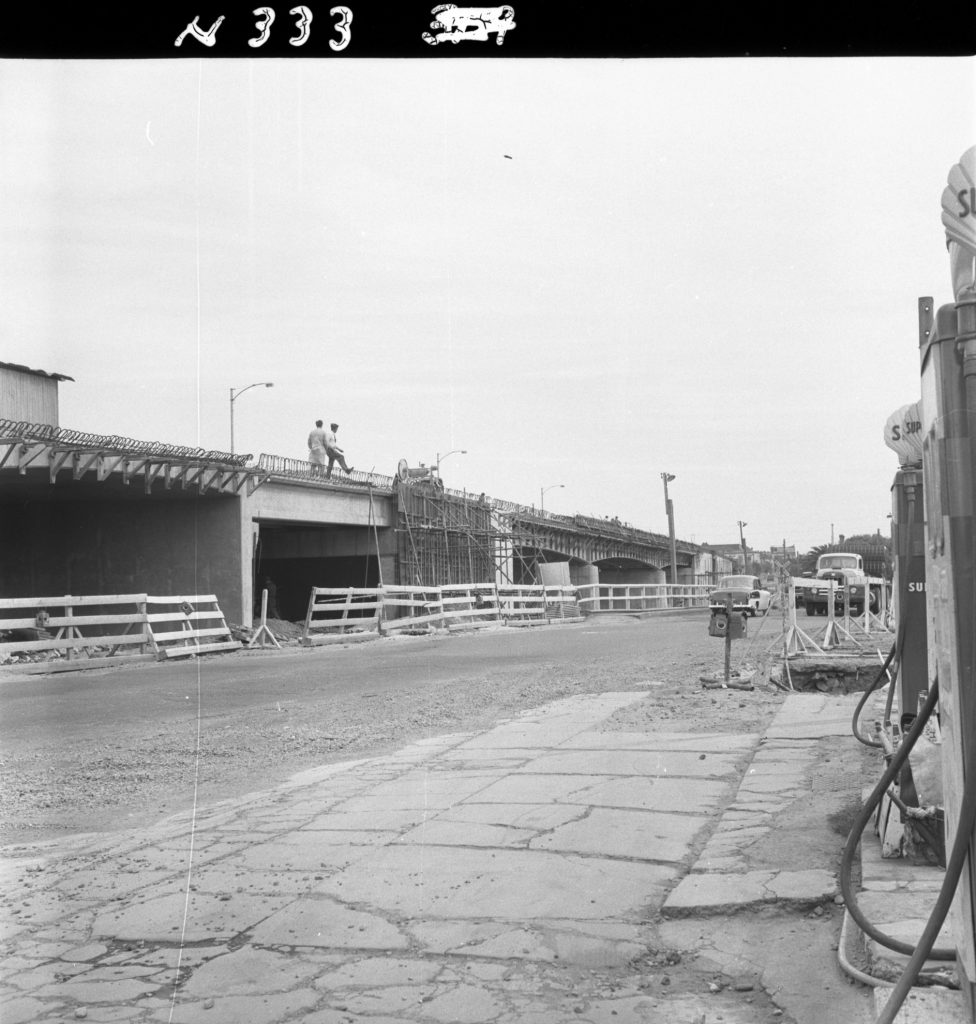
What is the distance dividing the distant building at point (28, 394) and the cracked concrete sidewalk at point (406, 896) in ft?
94.9

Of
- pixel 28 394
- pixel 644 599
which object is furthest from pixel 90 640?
pixel 644 599

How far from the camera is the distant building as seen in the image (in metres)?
32.8

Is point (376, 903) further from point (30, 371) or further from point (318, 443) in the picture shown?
point (30, 371)

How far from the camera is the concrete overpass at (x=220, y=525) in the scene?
26.2 meters

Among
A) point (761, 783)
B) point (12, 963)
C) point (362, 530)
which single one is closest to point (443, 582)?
point (362, 530)

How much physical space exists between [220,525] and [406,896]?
27777 mm

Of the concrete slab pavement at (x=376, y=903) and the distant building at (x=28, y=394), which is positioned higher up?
the distant building at (x=28, y=394)

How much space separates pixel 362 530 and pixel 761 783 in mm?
34144

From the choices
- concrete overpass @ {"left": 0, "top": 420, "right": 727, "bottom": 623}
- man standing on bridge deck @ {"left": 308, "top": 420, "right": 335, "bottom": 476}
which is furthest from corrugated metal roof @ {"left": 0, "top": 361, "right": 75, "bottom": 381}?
man standing on bridge deck @ {"left": 308, "top": 420, "right": 335, "bottom": 476}

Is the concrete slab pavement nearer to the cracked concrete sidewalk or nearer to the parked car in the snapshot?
the cracked concrete sidewalk

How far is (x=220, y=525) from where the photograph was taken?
31281 millimetres

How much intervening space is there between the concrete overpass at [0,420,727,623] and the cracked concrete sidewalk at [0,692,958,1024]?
19038mm

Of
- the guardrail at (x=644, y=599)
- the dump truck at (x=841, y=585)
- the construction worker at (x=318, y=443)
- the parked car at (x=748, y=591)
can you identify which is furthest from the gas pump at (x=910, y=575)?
the guardrail at (x=644, y=599)

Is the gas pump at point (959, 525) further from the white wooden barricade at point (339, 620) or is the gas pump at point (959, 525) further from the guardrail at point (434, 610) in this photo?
the guardrail at point (434, 610)
